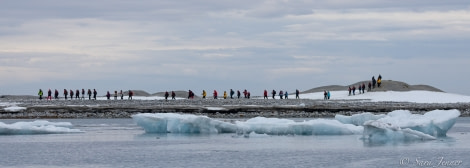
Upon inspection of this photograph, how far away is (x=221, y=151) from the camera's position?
2758cm

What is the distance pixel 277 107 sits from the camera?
176 ft

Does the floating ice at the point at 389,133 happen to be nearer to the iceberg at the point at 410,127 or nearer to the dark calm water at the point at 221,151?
the iceberg at the point at 410,127

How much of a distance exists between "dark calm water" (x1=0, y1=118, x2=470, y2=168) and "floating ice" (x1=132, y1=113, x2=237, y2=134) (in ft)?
1.95

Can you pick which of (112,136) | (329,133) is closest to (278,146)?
(329,133)

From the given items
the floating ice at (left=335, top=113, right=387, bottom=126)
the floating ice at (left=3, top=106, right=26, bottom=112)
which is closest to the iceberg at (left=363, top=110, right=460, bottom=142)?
the floating ice at (left=335, top=113, right=387, bottom=126)

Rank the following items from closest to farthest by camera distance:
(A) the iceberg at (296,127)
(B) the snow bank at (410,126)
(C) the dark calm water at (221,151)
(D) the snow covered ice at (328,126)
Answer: (C) the dark calm water at (221,151) < (B) the snow bank at (410,126) < (D) the snow covered ice at (328,126) < (A) the iceberg at (296,127)

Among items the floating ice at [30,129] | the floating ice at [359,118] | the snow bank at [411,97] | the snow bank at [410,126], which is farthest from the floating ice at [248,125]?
the snow bank at [411,97]

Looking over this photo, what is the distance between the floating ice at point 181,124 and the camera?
35500 mm

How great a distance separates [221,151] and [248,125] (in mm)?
7042

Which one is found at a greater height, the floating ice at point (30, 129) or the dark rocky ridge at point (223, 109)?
the dark rocky ridge at point (223, 109)

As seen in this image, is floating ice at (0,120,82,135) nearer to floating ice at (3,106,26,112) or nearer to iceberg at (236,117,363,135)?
iceberg at (236,117,363,135)

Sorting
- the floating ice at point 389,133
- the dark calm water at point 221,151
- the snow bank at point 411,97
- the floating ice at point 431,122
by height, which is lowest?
the dark calm water at point 221,151

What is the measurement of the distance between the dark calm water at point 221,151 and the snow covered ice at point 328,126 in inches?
18.0

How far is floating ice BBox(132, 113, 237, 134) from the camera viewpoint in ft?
116
